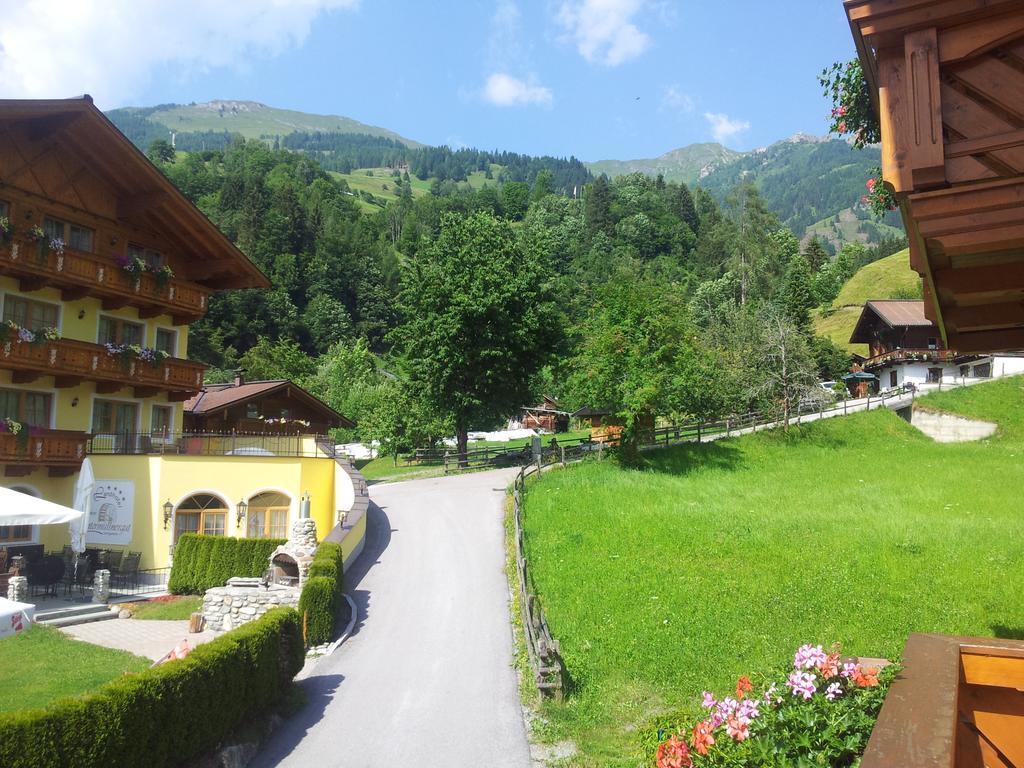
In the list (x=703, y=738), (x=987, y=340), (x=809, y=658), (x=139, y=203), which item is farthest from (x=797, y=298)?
(x=703, y=738)

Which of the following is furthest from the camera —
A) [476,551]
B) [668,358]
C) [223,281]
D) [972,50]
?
[668,358]

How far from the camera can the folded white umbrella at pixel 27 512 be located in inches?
551

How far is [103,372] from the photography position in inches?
983

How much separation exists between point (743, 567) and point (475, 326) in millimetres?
22146

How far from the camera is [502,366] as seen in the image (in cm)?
3788

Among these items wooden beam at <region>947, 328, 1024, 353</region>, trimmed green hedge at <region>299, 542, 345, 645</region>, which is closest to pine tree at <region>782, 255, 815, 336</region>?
trimmed green hedge at <region>299, 542, 345, 645</region>

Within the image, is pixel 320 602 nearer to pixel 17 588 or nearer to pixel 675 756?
pixel 17 588

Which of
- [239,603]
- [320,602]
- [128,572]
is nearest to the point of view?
[320,602]

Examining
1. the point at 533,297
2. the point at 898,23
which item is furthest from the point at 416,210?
the point at 898,23

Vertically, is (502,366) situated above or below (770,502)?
above

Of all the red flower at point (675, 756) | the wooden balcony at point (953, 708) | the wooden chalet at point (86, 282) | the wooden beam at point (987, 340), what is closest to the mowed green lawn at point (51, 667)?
the wooden chalet at point (86, 282)

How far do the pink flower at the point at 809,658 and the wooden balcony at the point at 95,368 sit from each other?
23630mm

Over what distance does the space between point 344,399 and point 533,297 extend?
99.2 ft

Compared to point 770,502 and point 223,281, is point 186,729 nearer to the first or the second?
point 770,502
